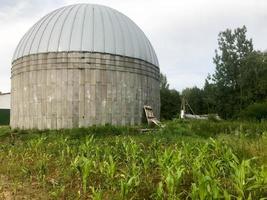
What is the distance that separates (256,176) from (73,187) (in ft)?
9.83

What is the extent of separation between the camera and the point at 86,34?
25.3 m

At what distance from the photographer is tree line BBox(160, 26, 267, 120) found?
49.3 m

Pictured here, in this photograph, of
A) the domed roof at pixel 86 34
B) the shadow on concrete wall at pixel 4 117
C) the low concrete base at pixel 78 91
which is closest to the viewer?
the low concrete base at pixel 78 91

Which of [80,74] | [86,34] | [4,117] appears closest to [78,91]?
[80,74]

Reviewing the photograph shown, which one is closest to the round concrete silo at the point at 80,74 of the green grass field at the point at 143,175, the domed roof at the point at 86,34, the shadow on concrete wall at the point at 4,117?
the domed roof at the point at 86,34

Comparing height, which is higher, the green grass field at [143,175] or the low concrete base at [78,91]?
the low concrete base at [78,91]

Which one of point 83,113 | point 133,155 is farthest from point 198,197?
point 83,113

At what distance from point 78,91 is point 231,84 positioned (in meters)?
32.2

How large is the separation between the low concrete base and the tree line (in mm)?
21500

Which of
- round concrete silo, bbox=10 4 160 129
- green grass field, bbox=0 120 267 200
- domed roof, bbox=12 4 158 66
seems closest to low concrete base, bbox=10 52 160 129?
round concrete silo, bbox=10 4 160 129

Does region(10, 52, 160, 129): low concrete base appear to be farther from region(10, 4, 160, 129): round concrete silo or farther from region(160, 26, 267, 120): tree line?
region(160, 26, 267, 120): tree line

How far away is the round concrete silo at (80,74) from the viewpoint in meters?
24.4

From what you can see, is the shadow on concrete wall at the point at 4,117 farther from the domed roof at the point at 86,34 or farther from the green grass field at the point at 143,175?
the green grass field at the point at 143,175

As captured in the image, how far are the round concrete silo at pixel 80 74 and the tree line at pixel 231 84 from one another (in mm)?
21299
